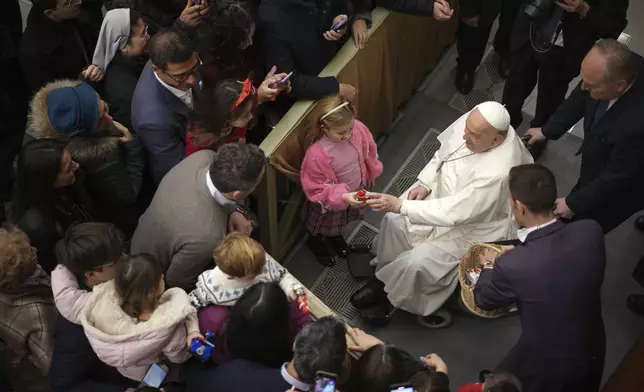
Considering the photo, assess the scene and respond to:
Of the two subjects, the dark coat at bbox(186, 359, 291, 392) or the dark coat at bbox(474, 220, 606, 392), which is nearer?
the dark coat at bbox(186, 359, 291, 392)

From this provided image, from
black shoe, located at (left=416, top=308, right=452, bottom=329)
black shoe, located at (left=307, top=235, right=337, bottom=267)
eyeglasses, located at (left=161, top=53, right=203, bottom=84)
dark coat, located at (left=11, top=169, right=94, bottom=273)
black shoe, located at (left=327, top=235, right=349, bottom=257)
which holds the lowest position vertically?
black shoe, located at (left=307, top=235, right=337, bottom=267)

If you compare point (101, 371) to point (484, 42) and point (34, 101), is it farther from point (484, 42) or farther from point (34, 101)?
point (484, 42)

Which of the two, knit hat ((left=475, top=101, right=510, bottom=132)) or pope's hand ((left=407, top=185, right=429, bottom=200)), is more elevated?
knit hat ((left=475, top=101, right=510, bottom=132))

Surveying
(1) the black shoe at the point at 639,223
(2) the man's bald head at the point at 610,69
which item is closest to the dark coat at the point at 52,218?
(2) the man's bald head at the point at 610,69

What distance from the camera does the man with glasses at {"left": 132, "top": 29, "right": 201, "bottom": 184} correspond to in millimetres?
3500

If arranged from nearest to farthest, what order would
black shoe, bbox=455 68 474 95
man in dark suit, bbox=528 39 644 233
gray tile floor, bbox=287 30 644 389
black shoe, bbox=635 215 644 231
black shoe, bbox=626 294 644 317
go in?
1. man in dark suit, bbox=528 39 644 233
2. gray tile floor, bbox=287 30 644 389
3. black shoe, bbox=626 294 644 317
4. black shoe, bbox=635 215 644 231
5. black shoe, bbox=455 68 474 95

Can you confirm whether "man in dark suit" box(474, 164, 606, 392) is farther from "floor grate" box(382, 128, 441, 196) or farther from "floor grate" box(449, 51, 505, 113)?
"floor grate" box(449, 51, 505, 113)

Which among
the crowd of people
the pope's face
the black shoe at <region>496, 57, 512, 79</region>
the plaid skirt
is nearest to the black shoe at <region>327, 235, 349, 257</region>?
the crowd of people

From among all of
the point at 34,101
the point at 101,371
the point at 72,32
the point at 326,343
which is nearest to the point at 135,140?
the point at 34,101

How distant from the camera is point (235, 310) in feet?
9.25

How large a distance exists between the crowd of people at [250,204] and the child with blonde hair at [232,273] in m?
0.01

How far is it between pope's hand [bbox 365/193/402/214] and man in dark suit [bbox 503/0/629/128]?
162 cm

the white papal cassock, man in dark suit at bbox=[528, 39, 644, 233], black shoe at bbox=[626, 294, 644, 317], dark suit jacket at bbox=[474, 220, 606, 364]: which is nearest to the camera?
dark suit jacket at bbox=[474, 220, 606, 364]

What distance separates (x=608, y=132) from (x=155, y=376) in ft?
9.38
